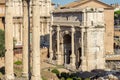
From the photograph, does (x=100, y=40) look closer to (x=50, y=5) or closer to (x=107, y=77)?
(x=107, y=77)

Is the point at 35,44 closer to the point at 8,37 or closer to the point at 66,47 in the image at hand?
the point at 8,37

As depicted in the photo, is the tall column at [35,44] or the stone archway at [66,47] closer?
the tall column at [35,44]

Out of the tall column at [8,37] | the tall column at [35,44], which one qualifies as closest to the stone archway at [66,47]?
the tall column at [8,37]

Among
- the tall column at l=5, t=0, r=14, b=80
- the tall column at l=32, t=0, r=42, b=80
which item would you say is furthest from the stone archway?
the tall column at l=32, t=0, r=42, b=80

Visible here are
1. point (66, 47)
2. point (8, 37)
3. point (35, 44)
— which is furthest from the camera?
point (66, 47)

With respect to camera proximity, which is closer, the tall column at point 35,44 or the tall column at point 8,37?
the tall column at point 35,44

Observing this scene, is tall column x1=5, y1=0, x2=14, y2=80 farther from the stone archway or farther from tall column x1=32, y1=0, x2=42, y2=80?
the stone archway

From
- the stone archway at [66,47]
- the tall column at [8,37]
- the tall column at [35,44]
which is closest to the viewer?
the tall column at [35,44]

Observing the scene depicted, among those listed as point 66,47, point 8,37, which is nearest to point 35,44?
point 8,37

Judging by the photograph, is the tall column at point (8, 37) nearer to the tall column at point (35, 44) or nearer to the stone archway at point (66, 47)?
the tall column at point (35, 44)

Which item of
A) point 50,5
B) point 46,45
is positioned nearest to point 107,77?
point 46,45

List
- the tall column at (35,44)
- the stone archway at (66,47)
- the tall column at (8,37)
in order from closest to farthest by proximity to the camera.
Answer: the tall column at (35,44), the tall column at (8,37), the stone archway at (66,47)

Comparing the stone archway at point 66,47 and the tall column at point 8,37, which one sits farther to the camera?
the stone archway at point 66,47

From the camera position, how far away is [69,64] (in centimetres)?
4584
